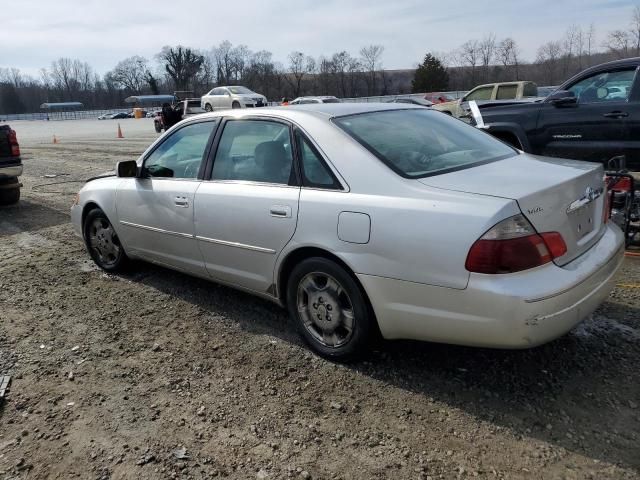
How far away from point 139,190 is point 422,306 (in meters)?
2.82

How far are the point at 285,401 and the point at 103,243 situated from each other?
304 centimetres

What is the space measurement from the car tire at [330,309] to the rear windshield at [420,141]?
714 mm

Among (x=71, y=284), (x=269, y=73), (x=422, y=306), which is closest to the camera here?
(x=422, y=306)

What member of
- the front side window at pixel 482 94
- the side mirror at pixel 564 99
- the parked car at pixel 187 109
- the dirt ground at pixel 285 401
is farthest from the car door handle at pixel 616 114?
the parked car at pixel 187 109

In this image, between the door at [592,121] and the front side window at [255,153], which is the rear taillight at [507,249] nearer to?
the front side window at [255,153]

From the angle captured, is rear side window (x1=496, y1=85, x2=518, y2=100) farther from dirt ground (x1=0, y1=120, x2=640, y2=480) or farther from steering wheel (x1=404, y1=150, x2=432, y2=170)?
steering wheel (x1=404, y1=150, x2=432, y2=170)

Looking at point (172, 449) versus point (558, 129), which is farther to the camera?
point (558, 129)

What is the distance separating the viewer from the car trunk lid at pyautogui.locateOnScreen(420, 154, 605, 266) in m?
2.76

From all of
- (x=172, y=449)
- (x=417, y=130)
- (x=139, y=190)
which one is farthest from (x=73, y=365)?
(x=417, y=130)

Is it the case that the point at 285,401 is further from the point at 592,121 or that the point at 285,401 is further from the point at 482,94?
the point at 482,94

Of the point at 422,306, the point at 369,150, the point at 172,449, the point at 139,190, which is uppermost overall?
the point at 369,150

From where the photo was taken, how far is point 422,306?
9.43 ft

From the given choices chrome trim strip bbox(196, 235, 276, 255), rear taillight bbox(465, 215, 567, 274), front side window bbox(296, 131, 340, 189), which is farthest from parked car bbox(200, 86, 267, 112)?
rear taillight bbox(465, 215, 567, 274)

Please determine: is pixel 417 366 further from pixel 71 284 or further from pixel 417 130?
pixel 71 284
